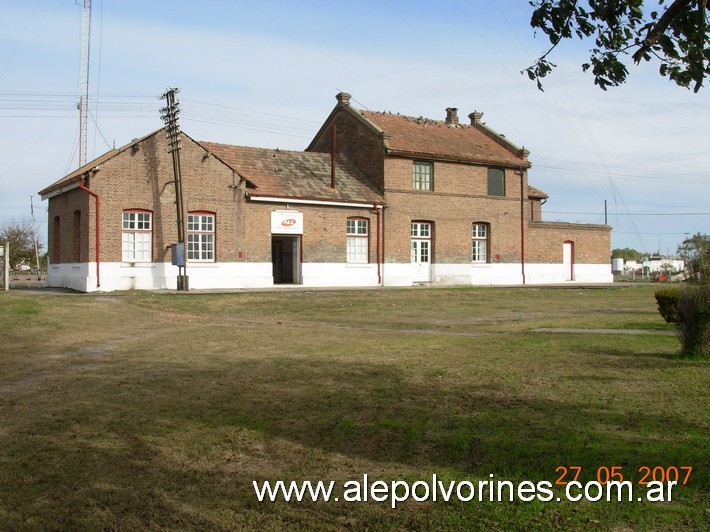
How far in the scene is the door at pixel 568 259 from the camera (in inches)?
1608

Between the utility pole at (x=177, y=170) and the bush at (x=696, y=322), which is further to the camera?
the utility pole at (x=177, y=170)

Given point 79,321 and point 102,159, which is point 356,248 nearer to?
point 102,159

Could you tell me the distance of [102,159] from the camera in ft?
86.8

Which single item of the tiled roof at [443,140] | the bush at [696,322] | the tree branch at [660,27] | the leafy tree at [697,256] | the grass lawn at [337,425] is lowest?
the grass lawn at [337,425]

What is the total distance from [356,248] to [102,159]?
12.4m

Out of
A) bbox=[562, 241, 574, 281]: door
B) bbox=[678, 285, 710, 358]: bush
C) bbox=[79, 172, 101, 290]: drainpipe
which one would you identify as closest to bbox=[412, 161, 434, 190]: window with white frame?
bbox=[562, 241, 574, 281]: door

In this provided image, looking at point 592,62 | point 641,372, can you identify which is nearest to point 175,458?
point 592,62

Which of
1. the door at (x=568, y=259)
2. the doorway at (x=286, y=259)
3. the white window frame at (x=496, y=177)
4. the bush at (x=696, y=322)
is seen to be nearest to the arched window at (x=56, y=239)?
the doorway at (x=286, y=259)

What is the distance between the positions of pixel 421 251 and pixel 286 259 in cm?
728

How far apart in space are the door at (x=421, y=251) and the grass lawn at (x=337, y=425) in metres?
21.3

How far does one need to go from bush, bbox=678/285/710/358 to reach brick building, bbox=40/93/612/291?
2128cm

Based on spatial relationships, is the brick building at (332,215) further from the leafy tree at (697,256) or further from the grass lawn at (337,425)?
the leafy tree at (697,256)

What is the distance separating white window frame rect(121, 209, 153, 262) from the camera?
2720 centimetres

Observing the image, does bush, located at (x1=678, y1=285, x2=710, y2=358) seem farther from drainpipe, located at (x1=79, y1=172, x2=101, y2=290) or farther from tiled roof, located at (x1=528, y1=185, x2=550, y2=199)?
tiled roof, located at (x1=528, y1=185, x2=550, y2=199)
